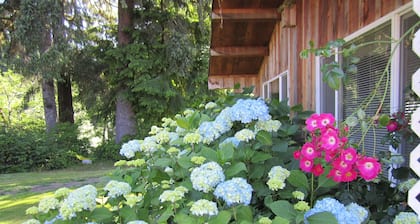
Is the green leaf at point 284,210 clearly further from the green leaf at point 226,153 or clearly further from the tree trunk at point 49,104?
the tree trunk at point 49,104

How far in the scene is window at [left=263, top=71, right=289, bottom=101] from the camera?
161 inches

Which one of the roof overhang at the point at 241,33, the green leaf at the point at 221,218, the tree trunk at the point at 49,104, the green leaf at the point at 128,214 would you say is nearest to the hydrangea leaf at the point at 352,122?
the green leaf at the point at 221,218

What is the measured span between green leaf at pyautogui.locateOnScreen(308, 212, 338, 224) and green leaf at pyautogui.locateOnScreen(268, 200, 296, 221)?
7cm

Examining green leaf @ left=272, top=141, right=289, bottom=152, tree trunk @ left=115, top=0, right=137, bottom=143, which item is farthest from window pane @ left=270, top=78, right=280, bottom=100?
tree trunk @ left=115, top=0, right=137, bottom=143

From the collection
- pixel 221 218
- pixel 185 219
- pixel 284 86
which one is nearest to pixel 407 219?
pixel 221 218

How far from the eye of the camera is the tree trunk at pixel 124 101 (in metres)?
11.2

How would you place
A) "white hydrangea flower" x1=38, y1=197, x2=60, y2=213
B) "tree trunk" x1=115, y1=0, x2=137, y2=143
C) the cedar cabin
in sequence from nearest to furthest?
"white hydrangea flower" x1=38, y1=197, x2=60, y2=213
the cedar cabin
"tree trunk" x1=115, y1=0, x2=137, y2=143

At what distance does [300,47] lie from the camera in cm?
340

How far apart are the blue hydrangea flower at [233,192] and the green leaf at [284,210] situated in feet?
0.42

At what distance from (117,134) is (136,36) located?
356 cm

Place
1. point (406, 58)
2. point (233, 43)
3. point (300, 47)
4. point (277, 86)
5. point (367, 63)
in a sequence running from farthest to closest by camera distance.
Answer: point (233, 43) < point (277, 86) < point (300, 47) < point (367, 63) < point (406, 58)

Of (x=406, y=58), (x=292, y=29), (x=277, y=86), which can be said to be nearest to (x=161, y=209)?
(x=406, y=58)

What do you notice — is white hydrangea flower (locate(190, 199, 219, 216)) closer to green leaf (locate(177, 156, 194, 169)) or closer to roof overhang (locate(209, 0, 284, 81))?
green leaf (locate(177, 156, 194, 169))

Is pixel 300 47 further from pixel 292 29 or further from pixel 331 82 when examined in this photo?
pixel 331 82
